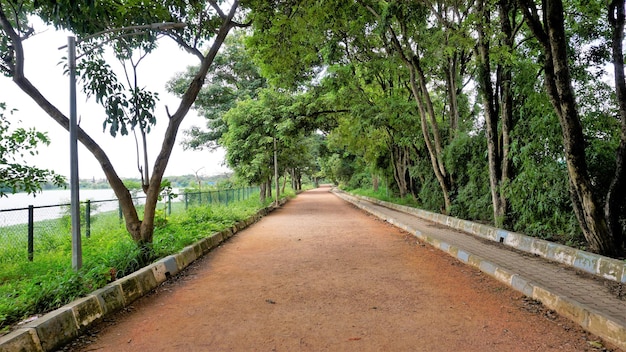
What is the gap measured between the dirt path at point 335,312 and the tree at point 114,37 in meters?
1.47

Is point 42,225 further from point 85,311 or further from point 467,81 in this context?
point 467,81

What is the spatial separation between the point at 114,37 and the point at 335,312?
4974 mm

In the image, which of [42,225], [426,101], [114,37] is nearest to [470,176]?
[426,101]

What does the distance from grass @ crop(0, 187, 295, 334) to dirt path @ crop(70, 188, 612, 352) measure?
0.57 metres

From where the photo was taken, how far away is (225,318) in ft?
12.9

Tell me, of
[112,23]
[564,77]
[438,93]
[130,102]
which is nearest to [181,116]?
[130,102]

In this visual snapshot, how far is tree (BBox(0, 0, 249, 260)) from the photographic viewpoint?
539 centimetres

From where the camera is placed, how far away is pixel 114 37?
5301mm

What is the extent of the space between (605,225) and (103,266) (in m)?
7.63

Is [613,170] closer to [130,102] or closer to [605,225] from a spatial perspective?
[605,225]

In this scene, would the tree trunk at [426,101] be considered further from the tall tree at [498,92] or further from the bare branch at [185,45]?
the bare branch at [185,45]

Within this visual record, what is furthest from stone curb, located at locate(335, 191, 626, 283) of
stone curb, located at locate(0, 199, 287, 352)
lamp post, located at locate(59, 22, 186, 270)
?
lamp post, located at locate(59, 22, 186, 270)

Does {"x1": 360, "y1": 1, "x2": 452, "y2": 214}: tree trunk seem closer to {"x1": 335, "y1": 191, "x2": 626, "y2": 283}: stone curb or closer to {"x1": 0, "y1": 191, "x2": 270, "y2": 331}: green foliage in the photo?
{"x1": 335, "y1": 191, "x2": 626, "y2": 283}: stone curb

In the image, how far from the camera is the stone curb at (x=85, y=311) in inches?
120
